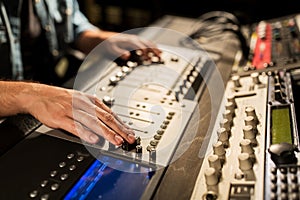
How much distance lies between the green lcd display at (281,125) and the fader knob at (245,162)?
0.12 m

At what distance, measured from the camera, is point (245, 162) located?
89cm

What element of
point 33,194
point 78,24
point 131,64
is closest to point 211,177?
point 33,194

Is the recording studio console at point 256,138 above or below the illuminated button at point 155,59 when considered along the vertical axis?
below

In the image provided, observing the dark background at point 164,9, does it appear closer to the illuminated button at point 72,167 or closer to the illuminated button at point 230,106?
the illuminated button at point 230,106

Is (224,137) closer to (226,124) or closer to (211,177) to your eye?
(226,124)

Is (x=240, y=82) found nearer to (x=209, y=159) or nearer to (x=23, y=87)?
(x=209, y=159)

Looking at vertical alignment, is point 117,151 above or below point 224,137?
below

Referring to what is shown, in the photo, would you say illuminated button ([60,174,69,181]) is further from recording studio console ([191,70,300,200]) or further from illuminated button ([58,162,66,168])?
recording studio console ([191,70,300,200])

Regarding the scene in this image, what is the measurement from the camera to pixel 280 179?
826 millimetres

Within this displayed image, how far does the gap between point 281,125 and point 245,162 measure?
208 millimetres

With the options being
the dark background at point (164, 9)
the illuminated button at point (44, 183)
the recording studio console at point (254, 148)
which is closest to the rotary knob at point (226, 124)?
the recording studio console at point (254, 148)

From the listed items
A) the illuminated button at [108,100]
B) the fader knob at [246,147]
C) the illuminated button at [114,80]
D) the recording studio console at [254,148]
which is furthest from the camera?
the illuminated button at [114,80]

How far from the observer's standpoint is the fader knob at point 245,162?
35.0 inches

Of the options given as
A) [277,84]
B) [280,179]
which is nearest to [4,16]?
[277,84]
